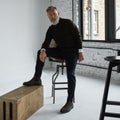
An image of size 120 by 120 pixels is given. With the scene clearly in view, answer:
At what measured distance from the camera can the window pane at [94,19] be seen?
5.64m

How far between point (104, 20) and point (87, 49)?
2.65 feet

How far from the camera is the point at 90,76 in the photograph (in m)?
5.67

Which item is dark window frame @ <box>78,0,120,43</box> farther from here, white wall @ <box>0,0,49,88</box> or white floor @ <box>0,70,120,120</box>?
white wall @ <box>0,0,49,88</box>

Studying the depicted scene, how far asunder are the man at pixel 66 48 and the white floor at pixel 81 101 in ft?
0.54

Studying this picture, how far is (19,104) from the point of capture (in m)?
2.68

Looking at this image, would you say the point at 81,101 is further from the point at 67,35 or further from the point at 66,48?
the point at 67,35

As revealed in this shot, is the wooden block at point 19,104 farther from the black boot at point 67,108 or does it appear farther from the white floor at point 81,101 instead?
the black boot at point 67,108

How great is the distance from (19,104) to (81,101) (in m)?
1.24

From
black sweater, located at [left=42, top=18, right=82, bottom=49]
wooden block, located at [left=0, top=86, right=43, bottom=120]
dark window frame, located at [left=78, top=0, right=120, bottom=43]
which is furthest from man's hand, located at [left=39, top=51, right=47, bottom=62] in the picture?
dark window frame, located at [left=78, top=0, right=120, bottom=43]

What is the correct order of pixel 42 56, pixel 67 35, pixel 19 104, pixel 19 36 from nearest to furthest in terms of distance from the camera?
pixel 19 104, pixel 42 56, pixel 67 35, pixel 19 36

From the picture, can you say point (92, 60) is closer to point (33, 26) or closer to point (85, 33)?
point (85, 33)

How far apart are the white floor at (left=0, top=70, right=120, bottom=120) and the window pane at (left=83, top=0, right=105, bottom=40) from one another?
1168 mm

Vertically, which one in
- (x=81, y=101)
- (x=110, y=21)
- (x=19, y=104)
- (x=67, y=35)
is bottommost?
(x=81, y=101)

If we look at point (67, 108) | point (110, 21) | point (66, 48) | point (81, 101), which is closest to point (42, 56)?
point (66, 48)
